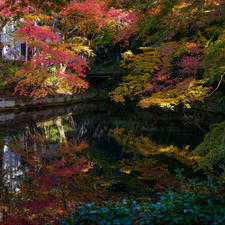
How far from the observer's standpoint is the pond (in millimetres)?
5324

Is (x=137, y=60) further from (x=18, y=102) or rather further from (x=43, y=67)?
(x=18, y=102)

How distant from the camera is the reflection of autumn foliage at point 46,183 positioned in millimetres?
4715

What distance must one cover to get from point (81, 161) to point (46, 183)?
208 cm

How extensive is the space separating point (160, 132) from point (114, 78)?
14083mm

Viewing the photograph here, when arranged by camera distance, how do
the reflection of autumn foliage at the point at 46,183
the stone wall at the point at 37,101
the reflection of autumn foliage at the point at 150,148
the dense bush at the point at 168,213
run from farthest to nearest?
the stone wall at the point at 37,101 → the reflection of autumn foliage at the point at 150,148 → the reflection of autumn foliage at the point at 46,183 → the dense bush at the point at 168,213

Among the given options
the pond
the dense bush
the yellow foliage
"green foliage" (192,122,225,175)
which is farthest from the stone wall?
"green foliage" (192,122,225,175)

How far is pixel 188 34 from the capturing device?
51.0 feet

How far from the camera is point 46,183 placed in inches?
240

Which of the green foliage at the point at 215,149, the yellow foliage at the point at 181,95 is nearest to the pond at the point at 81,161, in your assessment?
the yellow foliage at the point at 181,95

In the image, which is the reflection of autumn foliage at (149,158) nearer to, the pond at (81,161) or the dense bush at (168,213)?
the pond at (81,161)

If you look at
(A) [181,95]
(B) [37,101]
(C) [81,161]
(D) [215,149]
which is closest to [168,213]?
(D) [215,149]

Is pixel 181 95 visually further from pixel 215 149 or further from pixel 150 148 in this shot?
pixel 215 149

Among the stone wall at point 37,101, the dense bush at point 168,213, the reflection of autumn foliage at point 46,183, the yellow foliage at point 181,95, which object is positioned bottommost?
the stone wall at point 37,101

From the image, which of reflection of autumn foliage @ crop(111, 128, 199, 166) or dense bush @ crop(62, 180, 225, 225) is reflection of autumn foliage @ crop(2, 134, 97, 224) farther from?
reflection of autumn foliage @ crop(111, 128, 199, 166)
